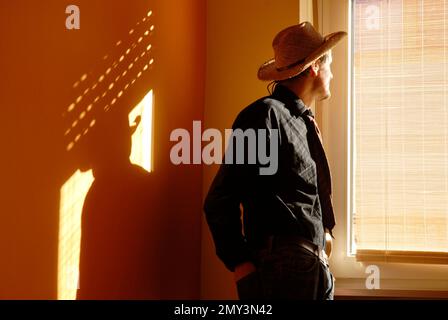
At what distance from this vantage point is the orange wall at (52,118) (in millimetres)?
1013

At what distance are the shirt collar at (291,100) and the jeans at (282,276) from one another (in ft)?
1.36

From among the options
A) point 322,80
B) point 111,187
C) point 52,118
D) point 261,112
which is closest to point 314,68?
point 322,80

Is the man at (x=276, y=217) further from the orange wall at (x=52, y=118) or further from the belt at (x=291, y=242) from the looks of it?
the orange wall at (x=52, y=118)

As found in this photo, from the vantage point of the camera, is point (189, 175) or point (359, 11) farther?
point (359, 11)

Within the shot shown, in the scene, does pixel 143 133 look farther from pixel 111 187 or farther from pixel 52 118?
pixel 52 118

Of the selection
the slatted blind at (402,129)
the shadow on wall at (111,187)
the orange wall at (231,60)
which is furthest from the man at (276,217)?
the slatted blind at (402,129)

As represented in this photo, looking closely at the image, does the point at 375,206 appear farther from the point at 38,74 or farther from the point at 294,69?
the point at 38,74

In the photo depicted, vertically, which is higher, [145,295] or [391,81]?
[391,81]

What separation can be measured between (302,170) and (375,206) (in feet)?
2.43

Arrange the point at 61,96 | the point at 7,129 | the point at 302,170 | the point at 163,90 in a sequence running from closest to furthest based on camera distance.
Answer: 1. the point at 7,129
2. the point at 61,96
3. the point at 302,170
4. the point at 163,90

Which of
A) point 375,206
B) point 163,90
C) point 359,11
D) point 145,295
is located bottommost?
point 145,295

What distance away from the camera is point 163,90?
1.72 m

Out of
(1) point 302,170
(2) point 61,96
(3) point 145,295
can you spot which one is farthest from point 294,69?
(3) point 145,295

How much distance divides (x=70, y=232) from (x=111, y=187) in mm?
220
